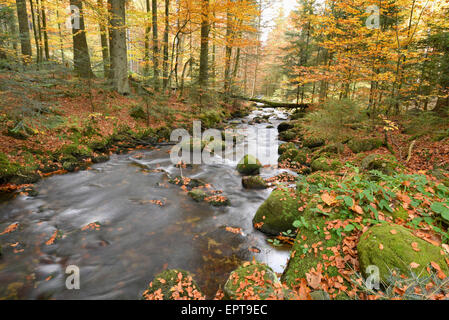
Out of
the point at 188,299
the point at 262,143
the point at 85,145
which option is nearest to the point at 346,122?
the point at 262,143

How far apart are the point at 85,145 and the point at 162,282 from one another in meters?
8.54

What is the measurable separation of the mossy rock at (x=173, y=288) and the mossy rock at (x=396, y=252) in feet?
7.98

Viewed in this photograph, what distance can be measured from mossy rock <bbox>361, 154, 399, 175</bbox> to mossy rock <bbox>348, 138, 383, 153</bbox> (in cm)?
258

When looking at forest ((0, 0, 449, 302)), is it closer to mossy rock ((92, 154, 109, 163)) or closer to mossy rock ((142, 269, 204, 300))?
mossy rock ((142, 269, 204, 300))

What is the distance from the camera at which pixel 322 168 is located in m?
8.32

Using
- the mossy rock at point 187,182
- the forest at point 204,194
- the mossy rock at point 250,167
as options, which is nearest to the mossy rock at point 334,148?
the forest at point 204,194

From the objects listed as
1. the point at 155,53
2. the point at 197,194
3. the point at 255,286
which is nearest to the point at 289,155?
the point at 197,194

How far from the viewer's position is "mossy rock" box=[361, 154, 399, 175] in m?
6.31

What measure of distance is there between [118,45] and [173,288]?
529 inches

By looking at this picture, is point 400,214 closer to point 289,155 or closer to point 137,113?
point 289,155

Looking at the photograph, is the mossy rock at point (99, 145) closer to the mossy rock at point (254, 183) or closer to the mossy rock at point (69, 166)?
the mossy rock at point (69, 166)

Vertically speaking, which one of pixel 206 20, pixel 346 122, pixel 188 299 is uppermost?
pixel 206 20

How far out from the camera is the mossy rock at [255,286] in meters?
2.73
